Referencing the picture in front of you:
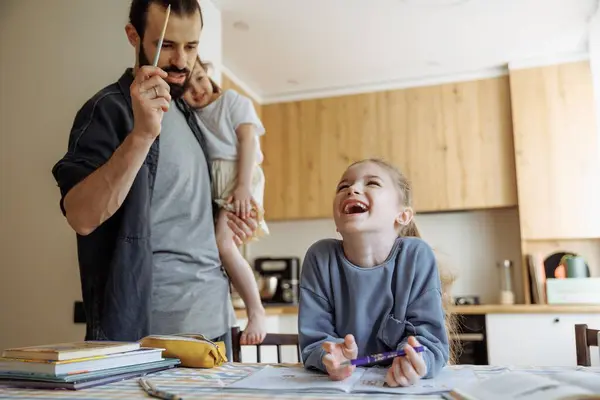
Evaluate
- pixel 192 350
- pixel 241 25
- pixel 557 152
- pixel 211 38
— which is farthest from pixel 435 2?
pixel 192 350

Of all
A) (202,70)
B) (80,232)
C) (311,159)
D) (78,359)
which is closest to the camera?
(78,359)

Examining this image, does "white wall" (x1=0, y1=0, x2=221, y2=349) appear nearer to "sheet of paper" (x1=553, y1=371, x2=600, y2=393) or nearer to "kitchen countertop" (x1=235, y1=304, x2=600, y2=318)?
"kitchen countertop" (x1=235, y1=304, x2=600, y2=318)

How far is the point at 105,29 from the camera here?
2207mm

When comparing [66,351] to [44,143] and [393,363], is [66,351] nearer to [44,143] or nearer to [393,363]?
[393,363]

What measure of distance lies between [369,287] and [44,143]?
1753mm

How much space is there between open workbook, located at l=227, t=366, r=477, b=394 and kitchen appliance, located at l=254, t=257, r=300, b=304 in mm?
2988

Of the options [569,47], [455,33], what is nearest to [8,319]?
[455,33]

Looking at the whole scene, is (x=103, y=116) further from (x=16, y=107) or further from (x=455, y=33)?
(x=455, y=33)

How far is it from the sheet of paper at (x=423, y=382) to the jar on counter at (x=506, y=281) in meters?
2.97

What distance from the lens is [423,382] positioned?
76 centimetres

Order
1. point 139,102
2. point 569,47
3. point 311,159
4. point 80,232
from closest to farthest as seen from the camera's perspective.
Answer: point 139,102, point 80,232, point 569,47, point 311,159

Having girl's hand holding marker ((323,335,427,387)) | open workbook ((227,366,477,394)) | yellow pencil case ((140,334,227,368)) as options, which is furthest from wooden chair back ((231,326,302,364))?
girl's hand holding marker ((323,335,427,387))

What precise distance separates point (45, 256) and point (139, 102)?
137 cm

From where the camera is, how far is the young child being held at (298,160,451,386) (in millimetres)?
897
